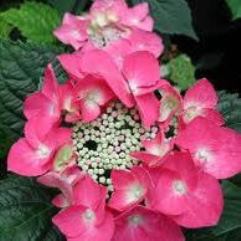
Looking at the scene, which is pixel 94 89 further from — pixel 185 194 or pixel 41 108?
pixel 185 194

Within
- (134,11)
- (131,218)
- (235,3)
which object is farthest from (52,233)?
(235,3)

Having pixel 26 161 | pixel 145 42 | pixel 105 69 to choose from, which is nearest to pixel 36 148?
pixel 26 161

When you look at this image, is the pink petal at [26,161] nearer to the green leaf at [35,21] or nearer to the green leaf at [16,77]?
the green leaf at [16,77]

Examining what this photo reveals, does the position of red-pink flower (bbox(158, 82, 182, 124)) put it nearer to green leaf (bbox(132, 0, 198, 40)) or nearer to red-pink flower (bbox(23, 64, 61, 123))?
red-pink flower (bbox(23, 64, 61, 123))

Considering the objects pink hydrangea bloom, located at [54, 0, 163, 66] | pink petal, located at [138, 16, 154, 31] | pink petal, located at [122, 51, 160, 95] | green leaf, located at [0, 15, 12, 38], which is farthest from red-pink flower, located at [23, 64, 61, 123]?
green leaf, located at [0, 15, 12, 38]

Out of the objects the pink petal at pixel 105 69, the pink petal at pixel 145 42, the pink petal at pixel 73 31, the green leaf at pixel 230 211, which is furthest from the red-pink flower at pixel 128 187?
the pink petal at pixel 73 31

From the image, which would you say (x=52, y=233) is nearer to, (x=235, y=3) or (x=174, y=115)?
(x=174, y=115)
